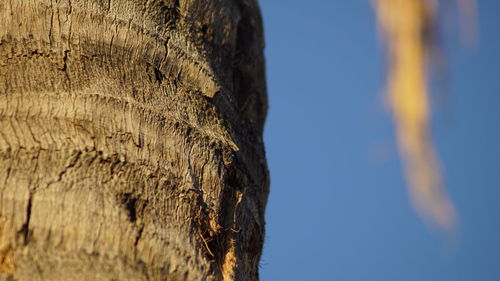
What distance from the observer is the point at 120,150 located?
7.71 feet

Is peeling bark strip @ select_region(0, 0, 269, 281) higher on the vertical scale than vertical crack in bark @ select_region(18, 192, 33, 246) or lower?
higher

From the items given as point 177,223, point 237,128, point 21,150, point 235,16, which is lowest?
point 177,223

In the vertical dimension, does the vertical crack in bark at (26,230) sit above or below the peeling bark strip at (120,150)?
below

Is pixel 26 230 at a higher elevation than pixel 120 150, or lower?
lower

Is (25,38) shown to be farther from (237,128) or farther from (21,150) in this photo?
(237,128)

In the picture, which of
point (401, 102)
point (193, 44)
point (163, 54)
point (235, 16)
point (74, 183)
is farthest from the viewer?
point (235, 16)

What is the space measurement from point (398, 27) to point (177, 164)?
2.89 ft

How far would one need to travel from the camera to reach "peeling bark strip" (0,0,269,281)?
2162 millimetres

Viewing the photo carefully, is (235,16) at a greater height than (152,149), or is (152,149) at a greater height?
(235,16)

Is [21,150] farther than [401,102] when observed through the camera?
Yes

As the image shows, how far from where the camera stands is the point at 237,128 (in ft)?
9.68

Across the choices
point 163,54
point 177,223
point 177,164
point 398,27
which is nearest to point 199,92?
point 163,54

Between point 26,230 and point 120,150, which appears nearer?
point 26,230

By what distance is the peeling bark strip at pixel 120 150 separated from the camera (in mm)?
2162
